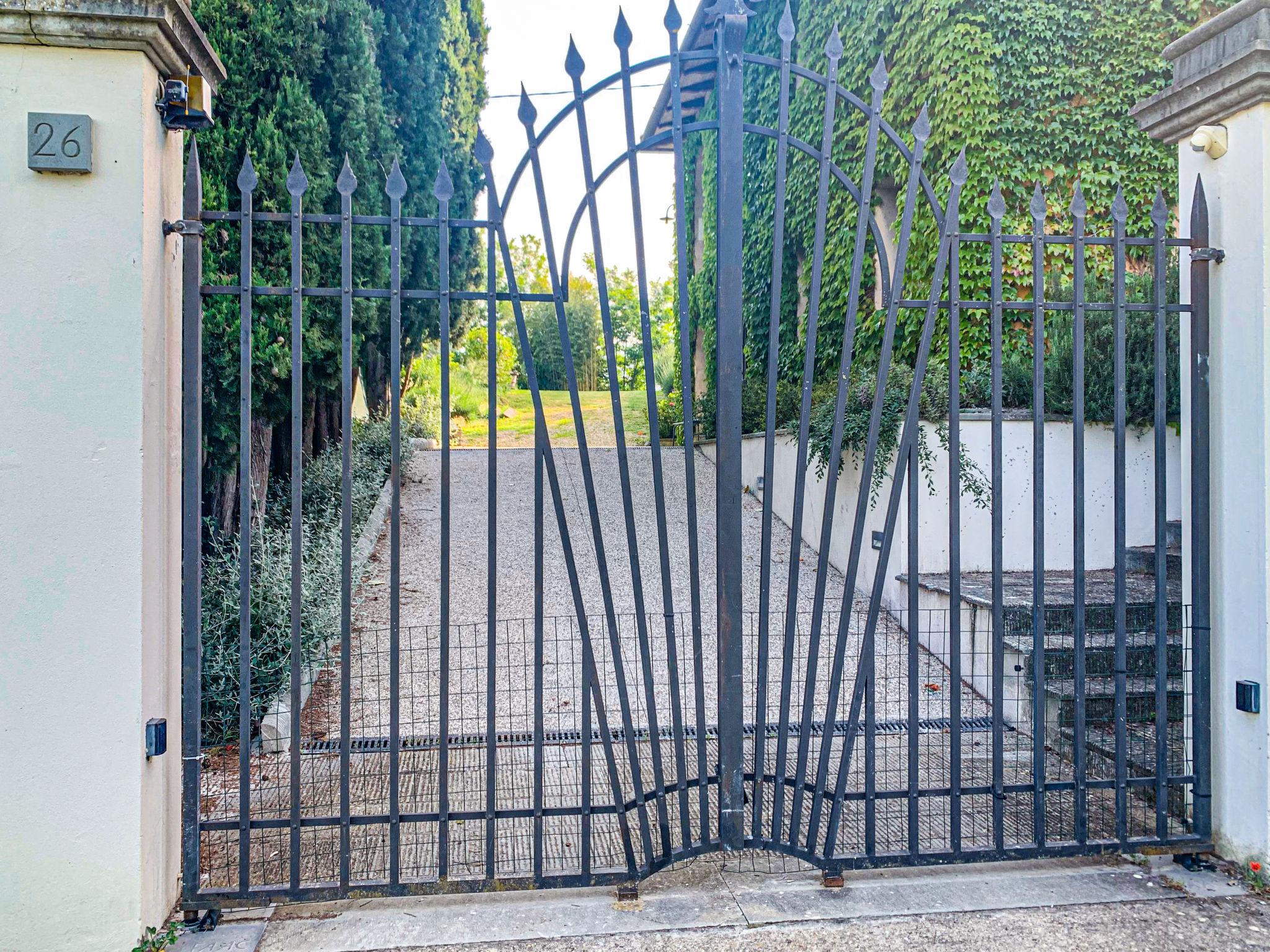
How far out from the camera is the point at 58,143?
2453 millimetres

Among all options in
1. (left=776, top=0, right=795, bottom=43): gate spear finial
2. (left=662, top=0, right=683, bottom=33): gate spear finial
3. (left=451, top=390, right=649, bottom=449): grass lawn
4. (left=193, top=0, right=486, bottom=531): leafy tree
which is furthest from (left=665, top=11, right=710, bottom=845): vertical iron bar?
(left=451, top=390, right=649, bottom=449): grass lawn

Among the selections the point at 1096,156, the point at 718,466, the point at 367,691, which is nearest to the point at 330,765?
the point at 367,691

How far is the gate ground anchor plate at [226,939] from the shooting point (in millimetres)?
2562

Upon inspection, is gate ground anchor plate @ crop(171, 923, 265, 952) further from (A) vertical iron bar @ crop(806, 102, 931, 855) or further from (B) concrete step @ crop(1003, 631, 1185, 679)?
(B) concrete step @ crop(1003, 631, 1185, 679)

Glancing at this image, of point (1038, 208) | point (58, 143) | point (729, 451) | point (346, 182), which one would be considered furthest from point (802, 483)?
point (58, 143)

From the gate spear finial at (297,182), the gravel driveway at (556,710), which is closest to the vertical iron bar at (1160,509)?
the gravel driveway at (556,710)

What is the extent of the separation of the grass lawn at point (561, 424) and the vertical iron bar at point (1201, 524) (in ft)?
29.4

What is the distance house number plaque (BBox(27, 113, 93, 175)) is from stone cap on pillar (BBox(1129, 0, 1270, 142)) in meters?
3.68

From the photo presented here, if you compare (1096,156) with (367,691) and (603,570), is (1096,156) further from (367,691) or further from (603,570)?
(367,691)

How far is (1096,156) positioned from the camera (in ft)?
24.5

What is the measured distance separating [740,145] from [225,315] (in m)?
3.42

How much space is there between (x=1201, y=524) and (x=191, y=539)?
3.58 meters

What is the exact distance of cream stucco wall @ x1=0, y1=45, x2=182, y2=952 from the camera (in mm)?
2475

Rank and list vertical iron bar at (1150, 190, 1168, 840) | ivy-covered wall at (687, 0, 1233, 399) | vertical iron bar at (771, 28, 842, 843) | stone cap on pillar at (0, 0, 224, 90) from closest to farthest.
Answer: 1. stone cap on pillar at (0, 0, 224, 90)
2. vertical iron bar at (771, 28, 842, 843)
3. vertical iron bar at (1150, 190, 1168, 840)
4. ivy-covered wall at (687, 0, 1233, 399)
